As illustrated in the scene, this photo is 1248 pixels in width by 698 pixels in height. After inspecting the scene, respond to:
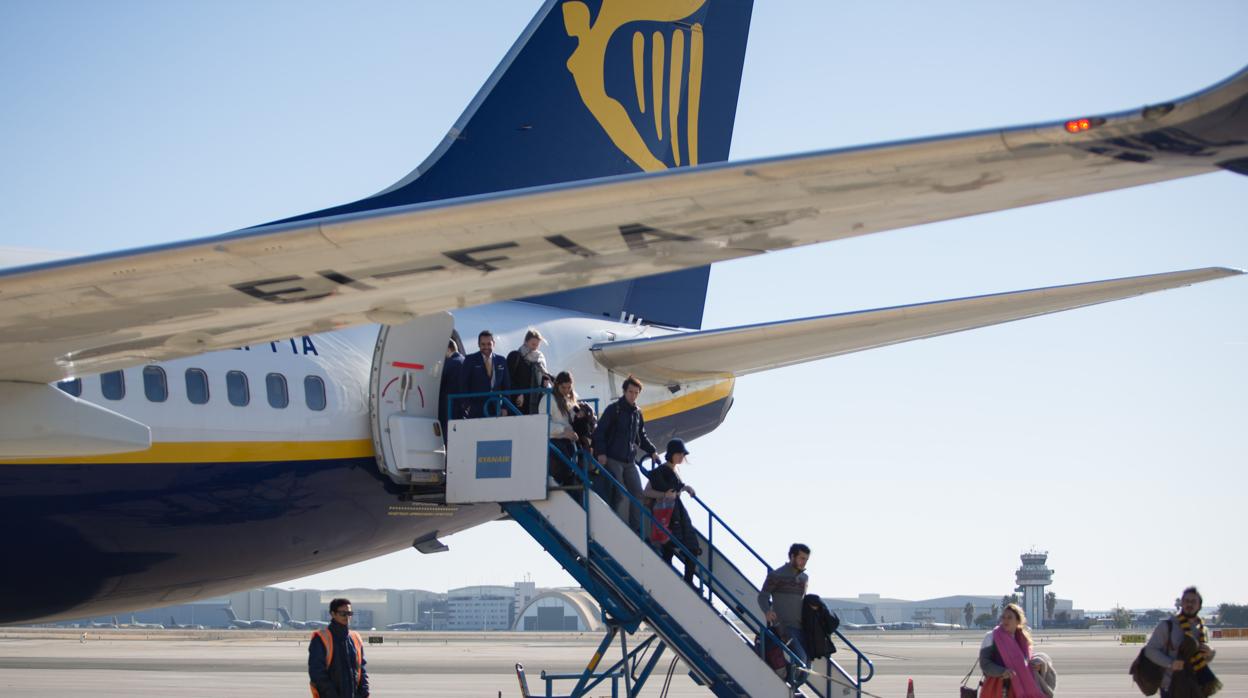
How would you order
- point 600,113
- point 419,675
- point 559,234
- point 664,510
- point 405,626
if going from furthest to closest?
point 405,626
point 419,675
point 600,113
point 664,510
point 559,234

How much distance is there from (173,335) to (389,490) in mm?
6544

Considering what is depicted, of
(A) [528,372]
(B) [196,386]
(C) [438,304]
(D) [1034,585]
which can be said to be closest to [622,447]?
(A) [528,372]

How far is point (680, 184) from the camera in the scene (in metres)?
6.62

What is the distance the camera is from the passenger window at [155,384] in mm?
12430

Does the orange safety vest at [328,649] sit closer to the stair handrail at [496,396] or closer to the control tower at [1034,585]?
the stair handrail at [496,396]

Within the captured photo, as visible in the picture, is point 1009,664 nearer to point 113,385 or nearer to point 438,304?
point 438,304

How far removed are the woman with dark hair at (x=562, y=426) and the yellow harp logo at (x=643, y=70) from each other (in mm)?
6091

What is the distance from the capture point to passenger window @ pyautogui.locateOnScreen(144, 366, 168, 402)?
489 inches

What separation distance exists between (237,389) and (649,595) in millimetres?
4498

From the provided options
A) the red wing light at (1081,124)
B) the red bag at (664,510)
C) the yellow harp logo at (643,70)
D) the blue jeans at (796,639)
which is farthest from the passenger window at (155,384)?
the red wing light at (1081,124)

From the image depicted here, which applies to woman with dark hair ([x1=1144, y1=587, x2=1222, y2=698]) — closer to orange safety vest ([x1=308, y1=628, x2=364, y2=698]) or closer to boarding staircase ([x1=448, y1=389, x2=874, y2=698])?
boarding staircase ([x1=448, y1=389, x2=874, y2=698])

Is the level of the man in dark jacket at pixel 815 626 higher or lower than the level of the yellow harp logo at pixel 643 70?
lower

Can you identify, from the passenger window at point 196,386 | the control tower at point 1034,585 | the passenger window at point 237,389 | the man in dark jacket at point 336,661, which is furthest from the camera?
the control tower at point 1034,585

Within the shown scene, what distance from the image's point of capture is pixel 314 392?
14.1m
